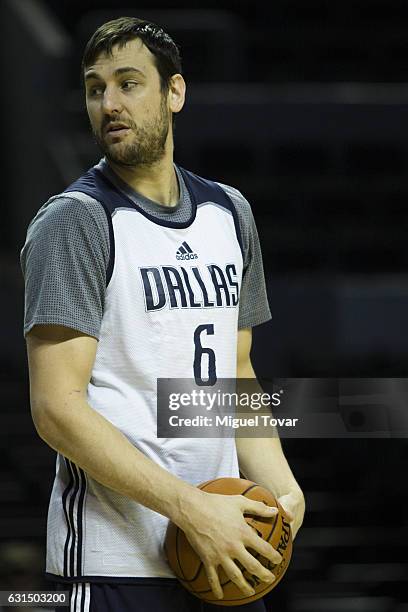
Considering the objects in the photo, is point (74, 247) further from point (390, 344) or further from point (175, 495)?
point (390, 344)

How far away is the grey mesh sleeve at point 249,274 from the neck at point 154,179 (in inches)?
5.8

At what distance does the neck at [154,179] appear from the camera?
1.99 m

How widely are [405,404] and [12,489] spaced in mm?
1958

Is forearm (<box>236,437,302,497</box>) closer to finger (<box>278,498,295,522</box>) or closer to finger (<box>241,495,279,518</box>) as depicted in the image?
finger (<box>278,498,295,522</box>)

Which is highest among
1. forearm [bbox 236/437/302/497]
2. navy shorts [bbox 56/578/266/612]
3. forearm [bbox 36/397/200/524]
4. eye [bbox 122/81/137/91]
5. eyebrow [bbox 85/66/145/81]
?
eyebrow [bbox 85/66/145/81]

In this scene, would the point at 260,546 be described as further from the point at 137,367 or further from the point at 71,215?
the point at 71,215

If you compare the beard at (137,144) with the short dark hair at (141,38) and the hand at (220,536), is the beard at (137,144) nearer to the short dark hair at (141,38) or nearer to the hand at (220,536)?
the short dark hair at (141,38)

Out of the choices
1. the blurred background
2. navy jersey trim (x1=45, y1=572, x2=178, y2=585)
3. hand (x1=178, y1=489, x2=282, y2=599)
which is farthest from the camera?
the blurred background

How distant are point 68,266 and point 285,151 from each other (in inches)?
249

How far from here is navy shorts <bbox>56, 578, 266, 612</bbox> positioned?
184cm

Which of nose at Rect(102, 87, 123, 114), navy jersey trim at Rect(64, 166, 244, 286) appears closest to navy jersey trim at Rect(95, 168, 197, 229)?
navy jersey trim at Rect(64, 166, 244, 286)

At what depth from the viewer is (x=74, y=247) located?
5.96 feet

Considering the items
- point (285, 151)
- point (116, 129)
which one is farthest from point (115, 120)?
point (285, 151)

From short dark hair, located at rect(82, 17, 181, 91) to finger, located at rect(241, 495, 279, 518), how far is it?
0.74 meters
